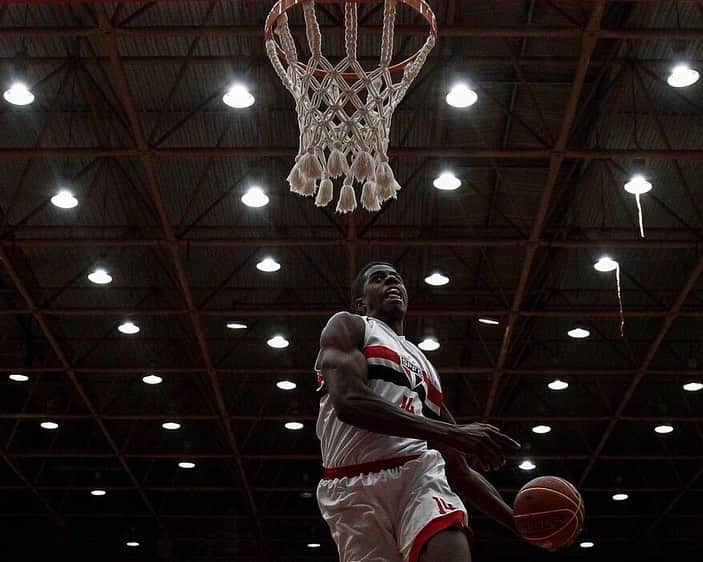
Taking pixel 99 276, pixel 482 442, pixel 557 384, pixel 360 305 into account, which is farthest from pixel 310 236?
pixel 482 442

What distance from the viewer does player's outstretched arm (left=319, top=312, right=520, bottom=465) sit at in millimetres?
3936

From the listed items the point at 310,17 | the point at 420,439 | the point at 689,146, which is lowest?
the point at 420,439

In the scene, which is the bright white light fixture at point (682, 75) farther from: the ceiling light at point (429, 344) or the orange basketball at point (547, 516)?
the orange basketball at point (547, 516)

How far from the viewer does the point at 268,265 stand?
17609 mm

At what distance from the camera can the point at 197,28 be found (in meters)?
12.8

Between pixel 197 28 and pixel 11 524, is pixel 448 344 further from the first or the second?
pixel 11 524

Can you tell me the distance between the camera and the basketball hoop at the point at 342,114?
6.47 meters

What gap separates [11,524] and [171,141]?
18095 millimetres

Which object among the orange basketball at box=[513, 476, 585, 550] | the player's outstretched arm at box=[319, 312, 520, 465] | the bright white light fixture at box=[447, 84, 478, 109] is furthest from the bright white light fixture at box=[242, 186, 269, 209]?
the orange basketball at box=[513, 476, 585, 550]

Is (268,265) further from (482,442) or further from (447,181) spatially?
(482,442)

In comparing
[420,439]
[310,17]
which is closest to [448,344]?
[310,17]

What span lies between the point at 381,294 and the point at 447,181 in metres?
10.7

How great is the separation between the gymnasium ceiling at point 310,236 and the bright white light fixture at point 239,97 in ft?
1.28

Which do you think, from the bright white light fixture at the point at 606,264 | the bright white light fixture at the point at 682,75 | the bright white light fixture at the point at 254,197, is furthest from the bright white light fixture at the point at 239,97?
the bright white light fixture at the point at 606,264
